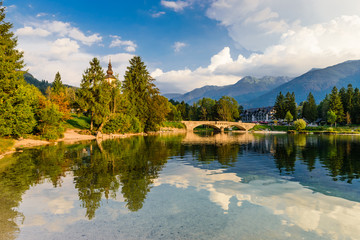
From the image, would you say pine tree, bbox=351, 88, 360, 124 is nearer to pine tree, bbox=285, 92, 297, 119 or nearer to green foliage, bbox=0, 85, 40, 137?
pine tree, bbox=285, 92, 297, 119

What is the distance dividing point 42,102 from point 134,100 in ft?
106

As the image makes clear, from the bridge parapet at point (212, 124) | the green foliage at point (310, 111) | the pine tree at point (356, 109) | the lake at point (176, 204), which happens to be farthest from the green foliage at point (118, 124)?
the green foliage at point (310, 111)

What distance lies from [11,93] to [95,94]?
29.0 metres

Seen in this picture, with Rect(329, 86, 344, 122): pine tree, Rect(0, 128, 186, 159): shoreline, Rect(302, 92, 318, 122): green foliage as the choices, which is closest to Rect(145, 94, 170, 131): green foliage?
Rect(0, 128, 186, 159): shoreline

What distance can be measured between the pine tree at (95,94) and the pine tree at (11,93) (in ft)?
68.1

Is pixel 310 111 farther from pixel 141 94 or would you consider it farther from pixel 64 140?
pixel 64 140

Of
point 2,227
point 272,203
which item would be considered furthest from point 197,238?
point 2,227

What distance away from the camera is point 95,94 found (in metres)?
64.8

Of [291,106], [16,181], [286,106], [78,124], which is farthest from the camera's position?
[286,106]

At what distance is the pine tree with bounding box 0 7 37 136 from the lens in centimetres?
3393

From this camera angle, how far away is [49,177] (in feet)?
57.3

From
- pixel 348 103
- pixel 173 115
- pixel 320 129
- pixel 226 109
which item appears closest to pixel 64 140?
pixel 173 115

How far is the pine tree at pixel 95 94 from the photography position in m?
62.7

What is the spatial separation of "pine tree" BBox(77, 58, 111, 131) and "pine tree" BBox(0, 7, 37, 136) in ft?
68.1
